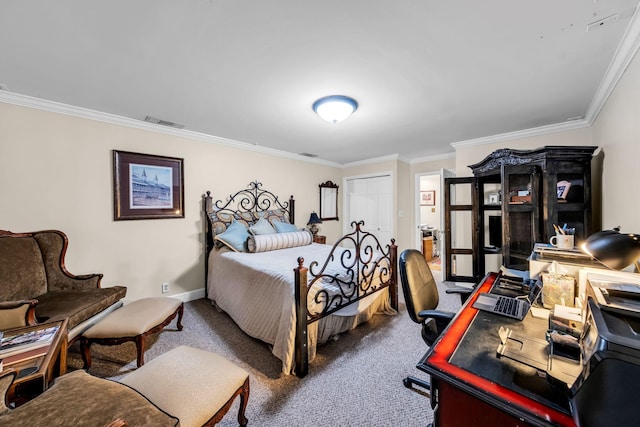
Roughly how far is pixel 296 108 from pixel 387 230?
3322mm

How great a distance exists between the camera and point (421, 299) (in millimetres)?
1746

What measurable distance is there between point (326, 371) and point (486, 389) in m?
1.48

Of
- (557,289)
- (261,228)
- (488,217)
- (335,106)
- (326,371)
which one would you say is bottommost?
(326,371)

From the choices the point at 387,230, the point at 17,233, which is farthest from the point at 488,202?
the point at 17,233

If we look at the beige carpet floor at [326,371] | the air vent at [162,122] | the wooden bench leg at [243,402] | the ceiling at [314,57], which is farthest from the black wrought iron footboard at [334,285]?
the air vent at [162,122]

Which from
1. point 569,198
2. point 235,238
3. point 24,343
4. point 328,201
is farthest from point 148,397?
point 328,201

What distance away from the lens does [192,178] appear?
3.51m

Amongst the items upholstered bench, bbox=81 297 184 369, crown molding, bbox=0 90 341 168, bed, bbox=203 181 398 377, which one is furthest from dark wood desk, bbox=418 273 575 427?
crown molding, bbox=0 90 341 168

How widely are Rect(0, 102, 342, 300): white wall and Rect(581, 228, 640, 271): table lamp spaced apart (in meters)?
2.36

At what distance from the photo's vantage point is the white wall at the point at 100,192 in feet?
7.86

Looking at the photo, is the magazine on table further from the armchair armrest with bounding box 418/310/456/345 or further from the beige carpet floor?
the armchair armrest with bounding box 418/310/456/345

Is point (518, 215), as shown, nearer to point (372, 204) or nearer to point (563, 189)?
point (563, 189)

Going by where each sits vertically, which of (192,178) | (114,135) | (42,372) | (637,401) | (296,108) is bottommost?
(42,372)

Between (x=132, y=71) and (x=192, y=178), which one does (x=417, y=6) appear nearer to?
(x=132, y=71)
